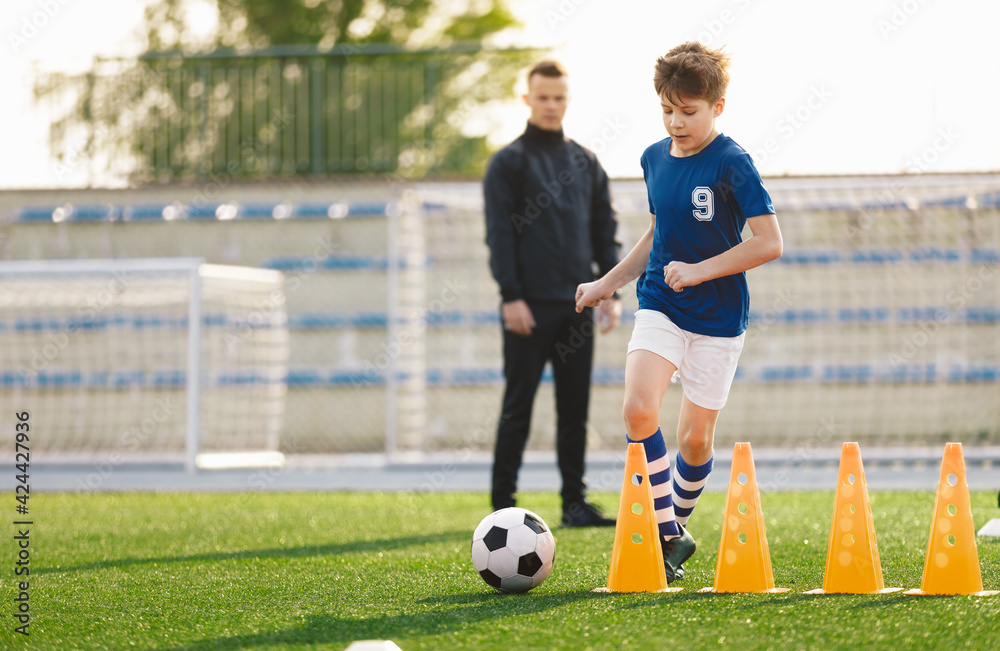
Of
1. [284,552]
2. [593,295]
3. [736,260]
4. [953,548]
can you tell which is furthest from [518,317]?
[953,548]

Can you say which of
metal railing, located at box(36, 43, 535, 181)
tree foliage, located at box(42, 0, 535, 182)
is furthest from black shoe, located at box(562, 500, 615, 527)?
tree foliage, located at box(42, 0, 535, 182)

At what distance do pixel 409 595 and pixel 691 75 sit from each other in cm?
175

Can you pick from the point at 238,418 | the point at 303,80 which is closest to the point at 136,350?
the point at 238,418

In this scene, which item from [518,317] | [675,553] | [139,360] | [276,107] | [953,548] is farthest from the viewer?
[276,107]

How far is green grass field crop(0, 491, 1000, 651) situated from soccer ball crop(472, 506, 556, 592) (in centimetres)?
7

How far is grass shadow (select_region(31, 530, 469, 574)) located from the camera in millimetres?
3777

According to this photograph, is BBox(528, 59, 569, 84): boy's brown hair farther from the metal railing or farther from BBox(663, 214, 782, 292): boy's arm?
the metal railing

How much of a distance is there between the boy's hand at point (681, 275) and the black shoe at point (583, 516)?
188 cm

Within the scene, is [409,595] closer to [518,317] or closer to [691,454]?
[691,454]

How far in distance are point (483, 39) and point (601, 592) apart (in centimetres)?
1974

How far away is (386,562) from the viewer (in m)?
3.73

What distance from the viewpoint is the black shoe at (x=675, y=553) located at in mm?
3072

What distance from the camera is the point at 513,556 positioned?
2.98 metres

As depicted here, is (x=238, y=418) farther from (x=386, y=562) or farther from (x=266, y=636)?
(x=266, y=636)
